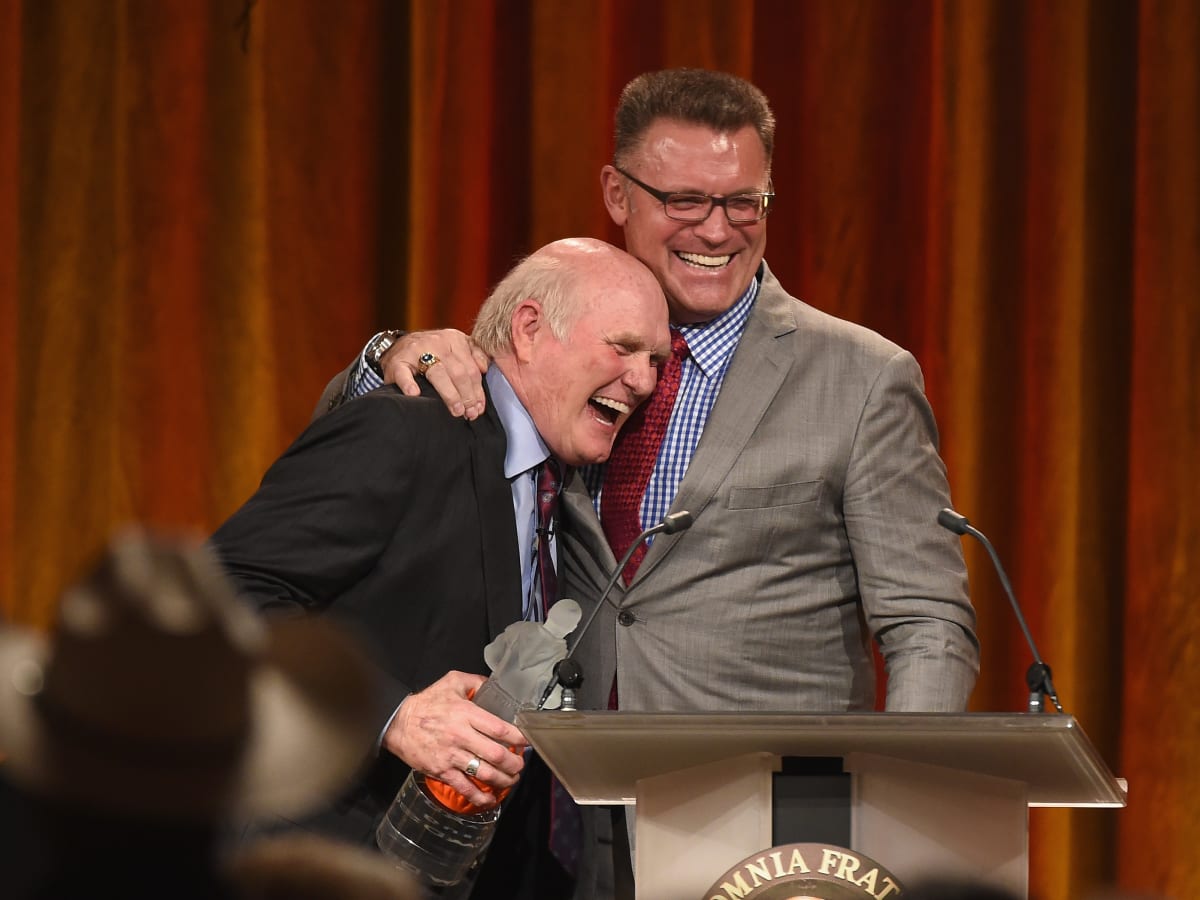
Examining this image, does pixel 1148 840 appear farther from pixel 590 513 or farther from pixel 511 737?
pixel 511 737

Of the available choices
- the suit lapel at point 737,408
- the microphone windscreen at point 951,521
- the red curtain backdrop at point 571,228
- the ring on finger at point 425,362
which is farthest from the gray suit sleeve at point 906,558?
the red curtain backdrop at point 571,228

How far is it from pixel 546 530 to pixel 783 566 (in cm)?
36

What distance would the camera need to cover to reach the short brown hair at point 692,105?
260 cm

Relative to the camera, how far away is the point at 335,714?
594 millimetres

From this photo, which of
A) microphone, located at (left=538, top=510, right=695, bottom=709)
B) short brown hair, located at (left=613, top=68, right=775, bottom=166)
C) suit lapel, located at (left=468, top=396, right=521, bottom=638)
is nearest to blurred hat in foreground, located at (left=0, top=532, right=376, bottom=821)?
microphone, located at (left=538, top=510, right=695, bottom=709)

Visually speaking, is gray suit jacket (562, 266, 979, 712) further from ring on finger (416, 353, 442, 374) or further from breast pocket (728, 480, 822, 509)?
ring on finger (416, 353, 442, 374)

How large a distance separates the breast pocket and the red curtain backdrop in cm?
128

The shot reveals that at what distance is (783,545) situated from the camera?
2357mm

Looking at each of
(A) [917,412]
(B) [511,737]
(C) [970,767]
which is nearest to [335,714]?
(C) [970,767]

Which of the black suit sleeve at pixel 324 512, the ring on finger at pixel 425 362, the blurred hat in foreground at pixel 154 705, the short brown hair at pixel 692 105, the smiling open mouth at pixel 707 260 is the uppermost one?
the short brown hair at pixel 692 105

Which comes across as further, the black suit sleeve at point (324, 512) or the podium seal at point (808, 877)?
the black suit sleeve at point (324, 512)

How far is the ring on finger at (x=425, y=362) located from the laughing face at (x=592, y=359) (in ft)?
0.39

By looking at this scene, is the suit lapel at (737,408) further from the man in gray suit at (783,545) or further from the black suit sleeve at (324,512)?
the black suit sleeve at (324,512)

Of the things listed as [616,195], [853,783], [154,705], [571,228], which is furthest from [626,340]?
[154,705]
